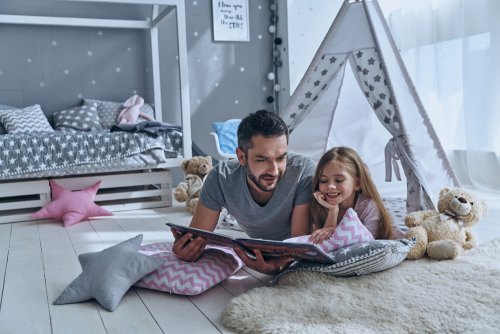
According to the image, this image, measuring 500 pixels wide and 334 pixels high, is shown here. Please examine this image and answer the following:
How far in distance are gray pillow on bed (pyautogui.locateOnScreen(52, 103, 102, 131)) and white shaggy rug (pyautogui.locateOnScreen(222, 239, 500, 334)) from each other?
2718 mm

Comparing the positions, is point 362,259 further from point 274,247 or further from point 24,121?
point 24,121

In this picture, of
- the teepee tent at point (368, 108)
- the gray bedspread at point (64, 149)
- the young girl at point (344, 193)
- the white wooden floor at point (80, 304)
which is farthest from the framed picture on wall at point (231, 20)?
the young girl at point (344, 193)

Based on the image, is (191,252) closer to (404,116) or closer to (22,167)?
(404,116)

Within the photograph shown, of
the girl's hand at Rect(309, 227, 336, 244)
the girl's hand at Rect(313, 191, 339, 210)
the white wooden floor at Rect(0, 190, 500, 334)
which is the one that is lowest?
the white wooden floor at Rect(0, 190, 500, 334)

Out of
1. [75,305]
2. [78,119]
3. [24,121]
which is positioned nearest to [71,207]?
[24,121]

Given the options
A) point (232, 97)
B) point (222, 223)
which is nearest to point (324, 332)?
point (222, 223)

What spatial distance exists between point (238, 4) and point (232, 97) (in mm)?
844

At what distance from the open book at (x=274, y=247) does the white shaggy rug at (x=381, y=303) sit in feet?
0.30

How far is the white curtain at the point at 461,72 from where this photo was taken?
133 inches

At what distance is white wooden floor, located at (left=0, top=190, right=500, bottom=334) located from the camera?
1.50m

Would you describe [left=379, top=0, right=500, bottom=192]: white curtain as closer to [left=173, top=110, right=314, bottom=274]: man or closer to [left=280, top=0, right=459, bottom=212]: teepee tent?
[left=280, top=0, right=459, bottom=212]: teepee tent

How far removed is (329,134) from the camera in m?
3.03

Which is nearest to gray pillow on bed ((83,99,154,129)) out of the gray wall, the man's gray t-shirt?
the gray wall

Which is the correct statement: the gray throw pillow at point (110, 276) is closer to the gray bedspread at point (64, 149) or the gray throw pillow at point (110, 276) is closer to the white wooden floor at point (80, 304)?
the white wooden floor at point (80, 304)
